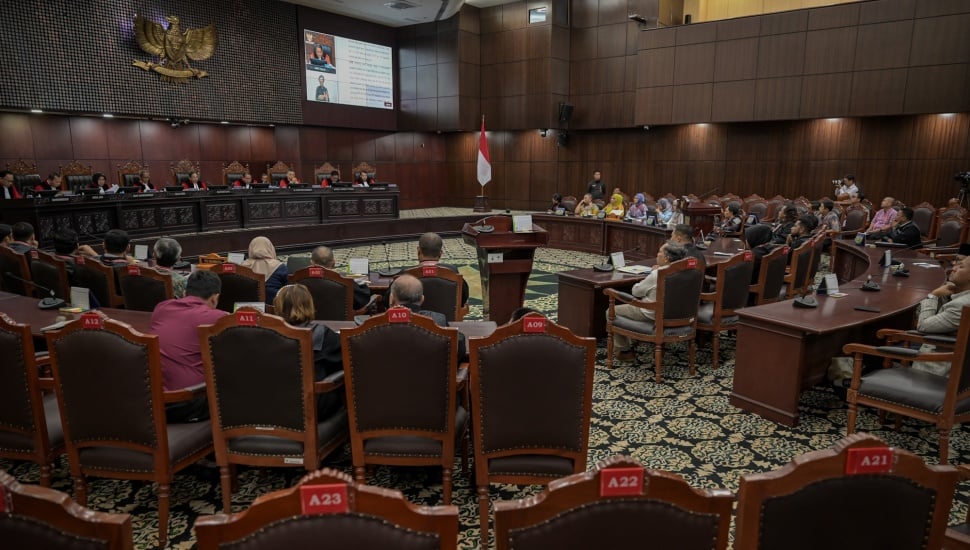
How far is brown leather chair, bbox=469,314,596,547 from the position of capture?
7.73 feet

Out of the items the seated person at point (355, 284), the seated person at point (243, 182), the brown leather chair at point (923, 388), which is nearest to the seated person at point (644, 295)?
the brown leather chair at point (923, 388)

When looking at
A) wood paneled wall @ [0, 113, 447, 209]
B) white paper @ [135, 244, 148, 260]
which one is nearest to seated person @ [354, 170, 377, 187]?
wood paneled wall @ [0, 113, 447, 209]

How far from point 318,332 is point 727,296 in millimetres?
3463

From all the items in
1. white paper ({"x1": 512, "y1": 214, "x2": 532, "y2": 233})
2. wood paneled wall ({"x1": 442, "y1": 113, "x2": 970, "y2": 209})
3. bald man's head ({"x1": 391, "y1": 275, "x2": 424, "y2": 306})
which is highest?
wood paneled wall ({"x1": 442, "y1": 113, "x2": 970, "y2": 209})

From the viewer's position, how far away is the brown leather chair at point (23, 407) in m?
2.44

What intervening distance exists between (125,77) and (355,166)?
570cm

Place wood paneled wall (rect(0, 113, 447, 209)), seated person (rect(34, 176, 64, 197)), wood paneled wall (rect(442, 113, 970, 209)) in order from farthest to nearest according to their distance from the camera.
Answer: wood paneled wall (rect(442, 113, 970, 209))
wood paneled wall (rect(0, 113, 447, 209))
seated person (rect(34, 176, 64, 197))

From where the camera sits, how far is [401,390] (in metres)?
2.49

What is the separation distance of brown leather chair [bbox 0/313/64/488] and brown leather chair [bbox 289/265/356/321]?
168 centimetres

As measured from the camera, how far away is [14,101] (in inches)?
380

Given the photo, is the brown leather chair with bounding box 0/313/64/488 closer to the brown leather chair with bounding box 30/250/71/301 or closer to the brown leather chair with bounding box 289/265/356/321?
the brown leather chair with bounding box 289/265/356/321

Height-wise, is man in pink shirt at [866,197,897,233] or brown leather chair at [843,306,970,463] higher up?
man in pink shirt at [866,197,897,233]

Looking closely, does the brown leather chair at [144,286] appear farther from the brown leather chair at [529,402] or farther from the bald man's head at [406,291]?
the brown leather chair at [529,402]

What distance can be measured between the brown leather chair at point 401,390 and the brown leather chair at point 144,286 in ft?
7.57
